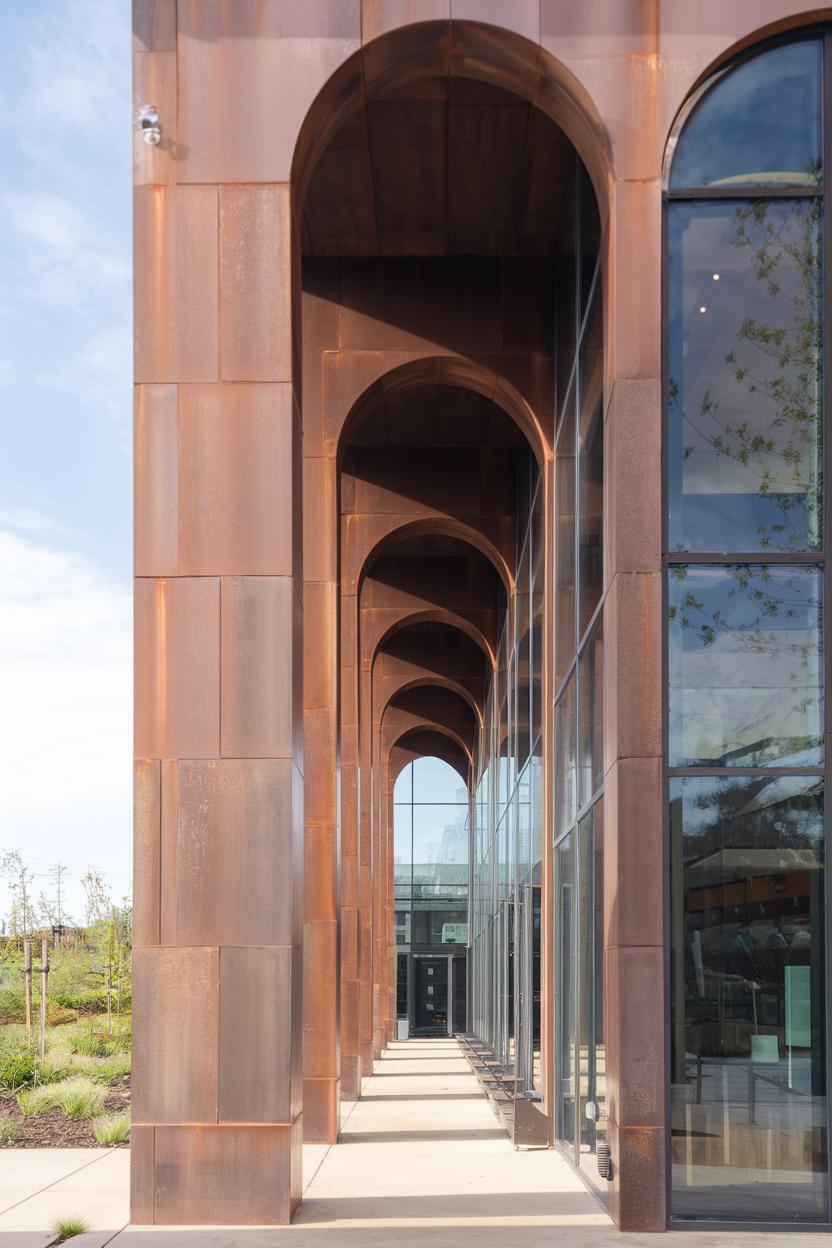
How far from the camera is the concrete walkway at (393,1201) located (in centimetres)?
1016

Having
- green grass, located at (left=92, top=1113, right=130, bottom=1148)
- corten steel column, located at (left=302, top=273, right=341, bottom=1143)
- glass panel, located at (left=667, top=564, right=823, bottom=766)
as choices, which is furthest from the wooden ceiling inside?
green grass, located at (left=92, top=1113, right=130, bottom=1148)

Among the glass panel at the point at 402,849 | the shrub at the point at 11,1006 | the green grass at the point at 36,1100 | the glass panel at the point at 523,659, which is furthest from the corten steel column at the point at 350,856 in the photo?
the glass panel at the point at 402,849

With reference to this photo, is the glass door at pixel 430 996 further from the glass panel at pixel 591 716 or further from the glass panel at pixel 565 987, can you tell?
the glass panel at pixel 591 716

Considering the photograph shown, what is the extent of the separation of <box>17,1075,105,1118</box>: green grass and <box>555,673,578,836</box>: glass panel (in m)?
7.18

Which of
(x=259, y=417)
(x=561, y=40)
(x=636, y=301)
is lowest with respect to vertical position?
(x=259, y=417)

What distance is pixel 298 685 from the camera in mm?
11883

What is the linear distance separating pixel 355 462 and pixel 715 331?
1298 cm

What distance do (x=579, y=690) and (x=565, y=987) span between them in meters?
3.48

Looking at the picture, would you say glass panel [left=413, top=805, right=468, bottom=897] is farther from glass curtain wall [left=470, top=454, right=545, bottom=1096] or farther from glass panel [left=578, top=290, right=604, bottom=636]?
glass panel [left=578, top=290, right=604, bottom=636]

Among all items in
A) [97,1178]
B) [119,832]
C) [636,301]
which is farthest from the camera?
[119,832]

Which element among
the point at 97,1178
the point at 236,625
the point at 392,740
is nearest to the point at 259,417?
the point at 236,625

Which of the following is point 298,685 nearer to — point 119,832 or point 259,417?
point 259,417

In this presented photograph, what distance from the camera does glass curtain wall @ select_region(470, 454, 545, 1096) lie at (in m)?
19.7

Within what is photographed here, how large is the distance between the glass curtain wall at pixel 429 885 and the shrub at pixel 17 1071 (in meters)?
28.1
